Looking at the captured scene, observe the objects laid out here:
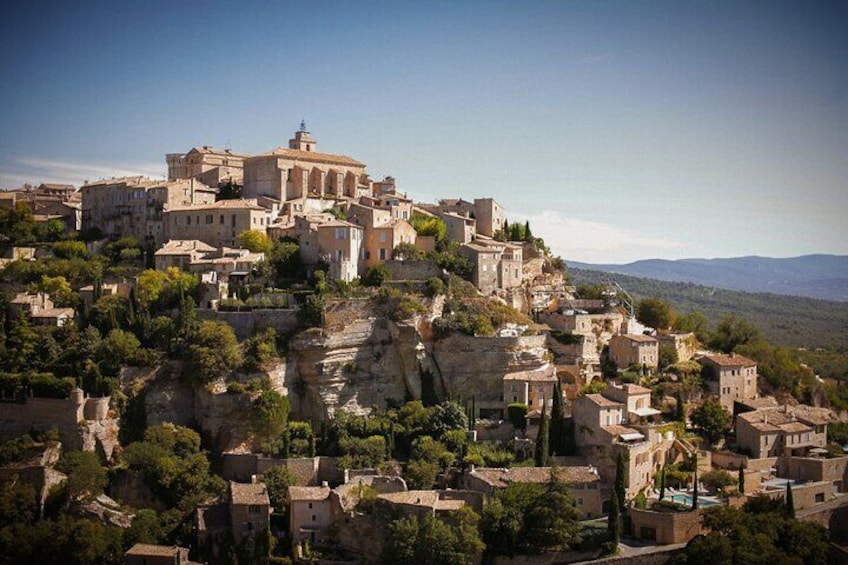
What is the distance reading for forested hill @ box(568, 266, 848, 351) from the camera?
10575 centimetres

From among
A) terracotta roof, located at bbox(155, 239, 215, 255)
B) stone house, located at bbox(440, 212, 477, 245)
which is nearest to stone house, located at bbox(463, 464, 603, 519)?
stone house, located at bbox(440, 212, 477, 245)

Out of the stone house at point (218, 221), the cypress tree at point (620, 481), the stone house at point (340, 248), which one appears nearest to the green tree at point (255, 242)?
the stone house at point (218, 221)

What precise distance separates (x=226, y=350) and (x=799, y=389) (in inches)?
1211

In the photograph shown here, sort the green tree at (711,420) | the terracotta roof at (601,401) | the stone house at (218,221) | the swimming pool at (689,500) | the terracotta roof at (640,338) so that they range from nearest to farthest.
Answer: the swimming pool at (689,500)
the terracotta roof at (601,401)
the green tree at (711,420)
the terracotta roof at (640,338)
the stone house at (218,221)

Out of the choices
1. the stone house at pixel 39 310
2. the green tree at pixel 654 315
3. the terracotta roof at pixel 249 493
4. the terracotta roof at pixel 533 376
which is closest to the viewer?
the terracotta roof at pixel 249 493

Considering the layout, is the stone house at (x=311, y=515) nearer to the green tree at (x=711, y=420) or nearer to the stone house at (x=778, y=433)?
the green tree at (x=711, y=420)


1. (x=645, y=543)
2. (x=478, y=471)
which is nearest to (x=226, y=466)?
(x=478, y=471)

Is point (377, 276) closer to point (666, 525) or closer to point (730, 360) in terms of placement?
point (730, 360)

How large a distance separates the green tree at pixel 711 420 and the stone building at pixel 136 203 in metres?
30.1

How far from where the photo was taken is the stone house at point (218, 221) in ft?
167

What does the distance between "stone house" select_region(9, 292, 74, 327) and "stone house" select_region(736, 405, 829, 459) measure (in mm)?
32174

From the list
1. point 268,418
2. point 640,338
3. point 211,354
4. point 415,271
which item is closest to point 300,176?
point 415,271

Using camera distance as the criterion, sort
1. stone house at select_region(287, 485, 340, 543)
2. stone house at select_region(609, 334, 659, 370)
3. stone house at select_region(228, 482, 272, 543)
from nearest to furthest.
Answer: stone house at select_region(228, 482, 272, 543) → stone house at select_region(287, 485, 340, 543) → stone house at select_region(609, 334, 659, 370)

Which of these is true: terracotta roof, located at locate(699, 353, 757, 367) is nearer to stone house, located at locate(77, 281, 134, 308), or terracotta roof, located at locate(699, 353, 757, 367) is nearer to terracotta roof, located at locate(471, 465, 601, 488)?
terracotta roof, located at locate(471, 465, 601, 488)
